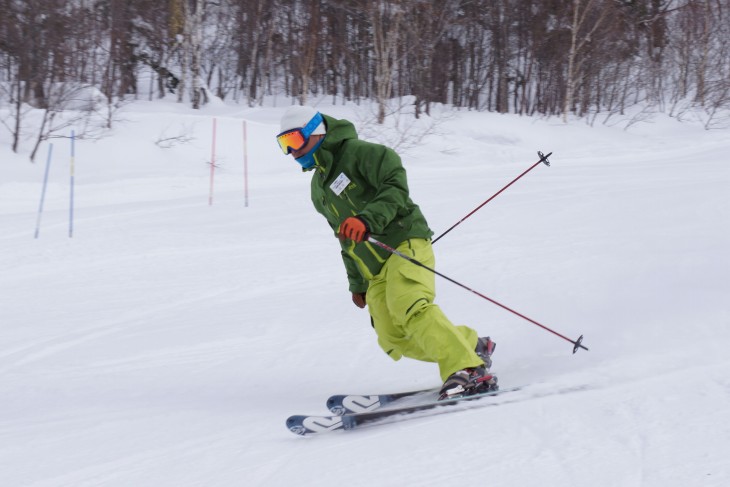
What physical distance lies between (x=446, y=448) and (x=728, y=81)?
89.0ft

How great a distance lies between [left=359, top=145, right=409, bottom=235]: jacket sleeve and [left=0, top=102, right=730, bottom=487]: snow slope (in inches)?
36.0

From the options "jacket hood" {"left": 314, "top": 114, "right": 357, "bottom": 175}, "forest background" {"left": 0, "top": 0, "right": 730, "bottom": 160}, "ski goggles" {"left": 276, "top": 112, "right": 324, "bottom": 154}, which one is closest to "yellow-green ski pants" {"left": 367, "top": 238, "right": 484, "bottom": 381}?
"jacket hood" {"left": 314, "top": 114, "right": 357, "bottom": 175}

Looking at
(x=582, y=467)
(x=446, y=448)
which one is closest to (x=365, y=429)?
(x=446, y=448)

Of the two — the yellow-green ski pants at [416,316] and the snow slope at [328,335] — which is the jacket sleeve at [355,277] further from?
the snow slope at [328,335]

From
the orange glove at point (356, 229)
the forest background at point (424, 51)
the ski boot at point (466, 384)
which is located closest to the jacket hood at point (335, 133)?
the orange glove at point (356, 229)

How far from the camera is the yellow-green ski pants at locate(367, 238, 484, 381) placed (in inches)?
133

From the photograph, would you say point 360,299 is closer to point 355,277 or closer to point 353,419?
point 355,277

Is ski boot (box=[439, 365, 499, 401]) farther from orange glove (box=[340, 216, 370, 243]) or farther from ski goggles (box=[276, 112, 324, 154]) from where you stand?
ski goggles (box=[276, 112, 324, 154])

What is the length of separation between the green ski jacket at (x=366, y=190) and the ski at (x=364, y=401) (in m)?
0.59

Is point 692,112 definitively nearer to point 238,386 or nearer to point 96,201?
point 96,201

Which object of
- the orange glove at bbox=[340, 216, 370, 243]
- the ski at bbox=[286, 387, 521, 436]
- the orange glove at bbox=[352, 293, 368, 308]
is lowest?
the ski at bbox=[286, 387, 521, 436]

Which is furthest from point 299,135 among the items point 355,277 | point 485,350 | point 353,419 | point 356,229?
point 485,350

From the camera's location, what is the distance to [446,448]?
263 centimetres

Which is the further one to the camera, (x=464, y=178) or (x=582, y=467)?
(x=464, y=178)
